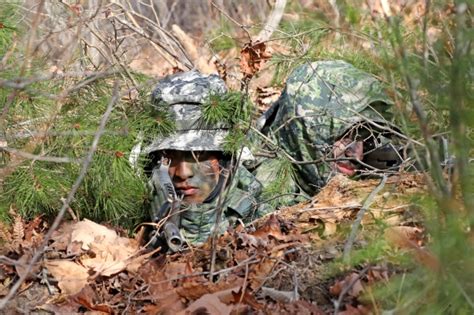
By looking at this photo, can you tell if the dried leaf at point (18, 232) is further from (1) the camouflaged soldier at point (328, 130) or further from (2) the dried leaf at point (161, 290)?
(1) the camouflaged soldier at point (328, 130)

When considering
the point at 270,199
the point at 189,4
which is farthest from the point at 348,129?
the point at 189,4

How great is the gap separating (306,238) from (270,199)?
622mm

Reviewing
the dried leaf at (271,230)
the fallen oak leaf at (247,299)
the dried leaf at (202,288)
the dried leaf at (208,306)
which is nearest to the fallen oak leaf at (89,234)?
the dried leaf at (271,230)

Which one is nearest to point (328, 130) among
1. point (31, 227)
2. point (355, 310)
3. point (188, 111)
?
point (188, 111)

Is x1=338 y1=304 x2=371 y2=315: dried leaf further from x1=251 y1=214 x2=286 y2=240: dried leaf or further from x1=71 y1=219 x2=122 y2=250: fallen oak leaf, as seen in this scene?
x1=71 y1=219 x2=122 y2=250: fallen oak leaf

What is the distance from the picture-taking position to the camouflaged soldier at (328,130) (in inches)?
162

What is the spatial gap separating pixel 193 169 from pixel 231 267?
43.6 inches

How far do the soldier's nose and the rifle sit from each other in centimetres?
6

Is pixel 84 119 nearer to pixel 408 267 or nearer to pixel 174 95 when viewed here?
pixel 174 95

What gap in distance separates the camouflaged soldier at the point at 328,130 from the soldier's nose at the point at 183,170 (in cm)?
47

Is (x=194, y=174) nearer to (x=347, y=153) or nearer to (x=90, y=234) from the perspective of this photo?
(x=90, y=234)

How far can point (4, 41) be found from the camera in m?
3.95

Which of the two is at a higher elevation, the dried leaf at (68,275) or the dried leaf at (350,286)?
the dried leaf at (350,286)

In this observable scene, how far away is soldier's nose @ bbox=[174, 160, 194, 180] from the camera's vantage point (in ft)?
13.3
